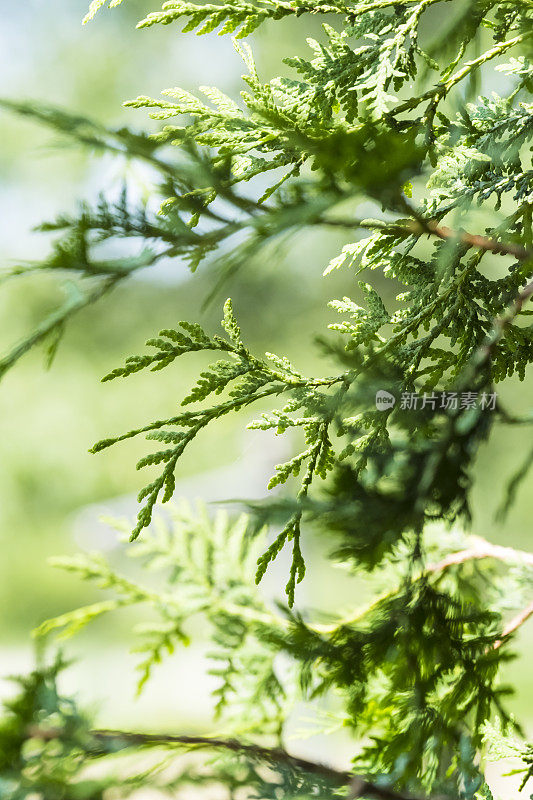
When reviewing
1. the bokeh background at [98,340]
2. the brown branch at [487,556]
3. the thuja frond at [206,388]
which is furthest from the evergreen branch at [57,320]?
the bokeh background at [98,340]

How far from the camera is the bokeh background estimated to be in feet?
19.0

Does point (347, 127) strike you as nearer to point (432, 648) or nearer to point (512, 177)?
point (512, 177)

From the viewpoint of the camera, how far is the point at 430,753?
668mm

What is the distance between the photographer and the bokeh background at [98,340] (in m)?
5.79

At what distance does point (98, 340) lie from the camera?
22.5 ft

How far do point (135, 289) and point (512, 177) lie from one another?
21.0 feet

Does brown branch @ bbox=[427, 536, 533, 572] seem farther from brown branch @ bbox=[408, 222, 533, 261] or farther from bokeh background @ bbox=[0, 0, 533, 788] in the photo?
bokeh background @ bbox=[0, 0, 533, 788]

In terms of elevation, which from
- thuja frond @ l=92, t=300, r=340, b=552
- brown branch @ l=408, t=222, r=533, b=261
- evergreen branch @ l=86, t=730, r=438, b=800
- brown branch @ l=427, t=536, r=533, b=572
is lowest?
evergreen branch @ l=86, t=730, r=438, b=800

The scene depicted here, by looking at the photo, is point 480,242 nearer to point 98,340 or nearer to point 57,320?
point 57,320

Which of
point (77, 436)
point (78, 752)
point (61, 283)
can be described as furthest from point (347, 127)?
point (77, 436)
